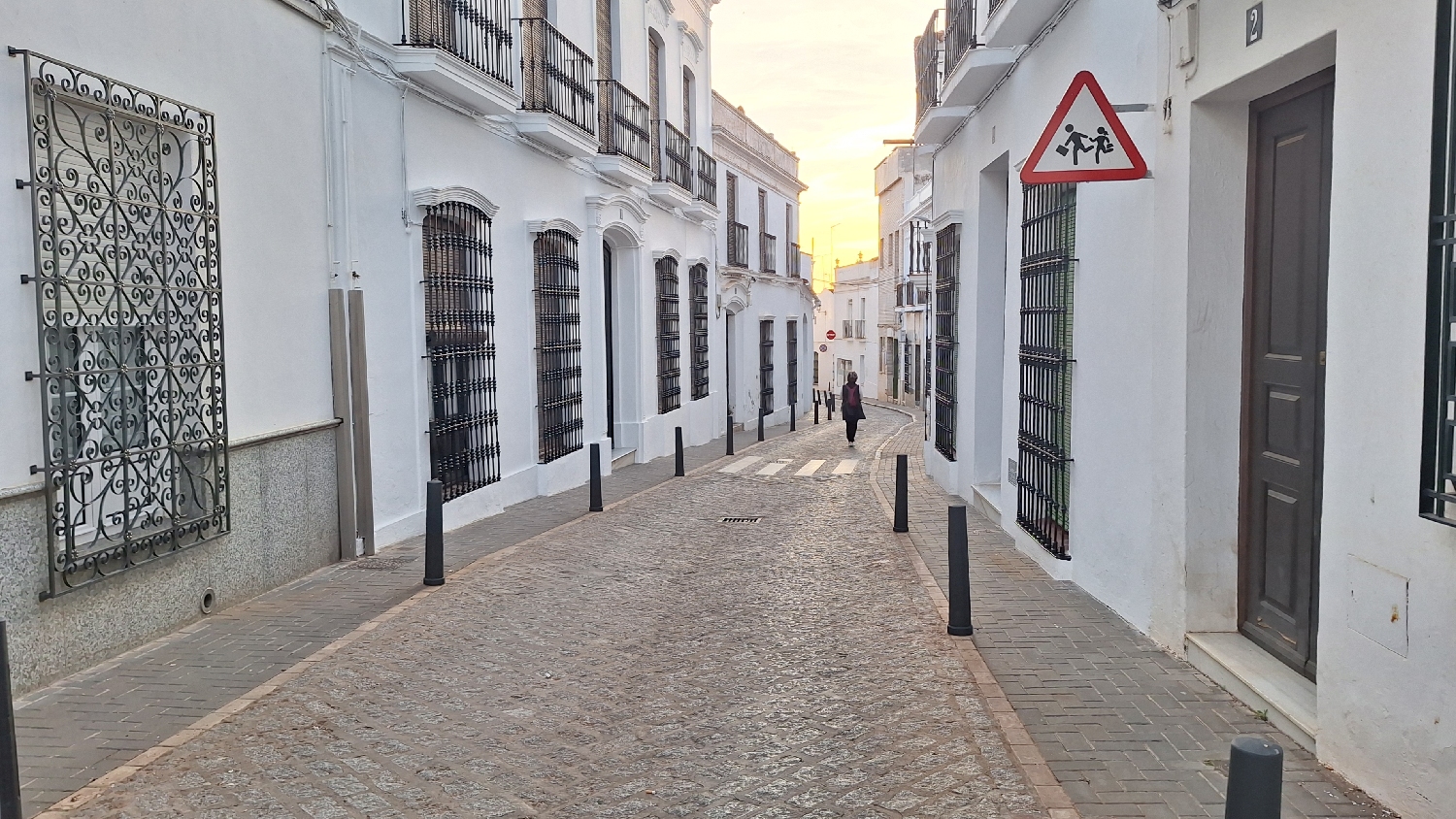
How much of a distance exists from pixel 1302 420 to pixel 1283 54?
1.69 meters

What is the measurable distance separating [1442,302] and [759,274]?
25.4 m

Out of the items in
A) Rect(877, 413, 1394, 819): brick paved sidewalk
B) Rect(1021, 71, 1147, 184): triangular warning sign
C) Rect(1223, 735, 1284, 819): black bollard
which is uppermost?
Rect(1021, 71, 1147, 184): triangular warning sign

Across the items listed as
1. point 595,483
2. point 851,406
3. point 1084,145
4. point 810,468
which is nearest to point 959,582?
point 1084,145

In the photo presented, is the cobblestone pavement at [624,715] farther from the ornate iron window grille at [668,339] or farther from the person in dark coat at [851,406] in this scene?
the person in dark coat at [851,406]

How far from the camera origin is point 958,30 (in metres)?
11.6

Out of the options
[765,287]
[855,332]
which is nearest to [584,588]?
[765,287]

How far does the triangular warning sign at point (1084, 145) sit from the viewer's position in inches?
236

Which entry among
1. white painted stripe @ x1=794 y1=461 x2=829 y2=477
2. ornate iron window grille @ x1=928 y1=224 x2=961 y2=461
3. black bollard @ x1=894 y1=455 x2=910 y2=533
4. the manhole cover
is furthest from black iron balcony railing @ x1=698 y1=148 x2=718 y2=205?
the manhole cover

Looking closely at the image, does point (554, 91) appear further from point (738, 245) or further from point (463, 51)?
point (738, 245)

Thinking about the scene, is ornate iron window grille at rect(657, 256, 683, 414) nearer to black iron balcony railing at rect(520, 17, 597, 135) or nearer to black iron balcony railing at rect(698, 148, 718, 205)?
black iron balcony railing at rect(698, 148, 718, 205)

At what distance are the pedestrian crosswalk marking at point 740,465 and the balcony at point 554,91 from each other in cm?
507

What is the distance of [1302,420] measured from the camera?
17.3 ft

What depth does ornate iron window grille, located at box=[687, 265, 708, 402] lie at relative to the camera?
69.8 feet

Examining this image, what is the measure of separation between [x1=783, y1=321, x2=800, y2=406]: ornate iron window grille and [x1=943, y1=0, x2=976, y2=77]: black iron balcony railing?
65.8 feet
